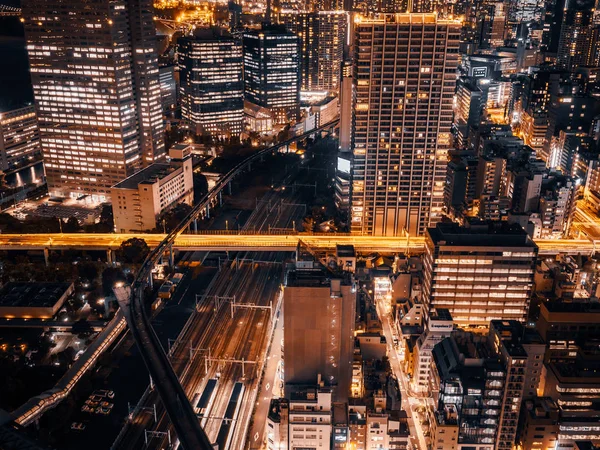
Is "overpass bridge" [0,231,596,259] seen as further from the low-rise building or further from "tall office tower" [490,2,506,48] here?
"tall office tower" [490,2,506,48]

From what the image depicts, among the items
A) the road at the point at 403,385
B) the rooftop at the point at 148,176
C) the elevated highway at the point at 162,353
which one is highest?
the rooftop at the point at 148,176

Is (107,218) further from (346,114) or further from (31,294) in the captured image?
(346,114)

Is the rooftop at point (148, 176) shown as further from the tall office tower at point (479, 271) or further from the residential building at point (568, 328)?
the residential building at point (568, 328)

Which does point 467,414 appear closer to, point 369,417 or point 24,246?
point 369,417

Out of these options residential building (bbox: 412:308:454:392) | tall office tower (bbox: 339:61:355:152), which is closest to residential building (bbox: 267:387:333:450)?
residential building (bbox: 412:308:454:392)

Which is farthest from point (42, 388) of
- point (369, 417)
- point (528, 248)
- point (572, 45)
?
point (572, 45)

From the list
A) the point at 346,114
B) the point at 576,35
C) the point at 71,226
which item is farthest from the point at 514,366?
the point at 576,35

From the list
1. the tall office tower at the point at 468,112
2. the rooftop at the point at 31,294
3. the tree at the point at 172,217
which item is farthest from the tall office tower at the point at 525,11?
the rooftop at the point at 31,294
